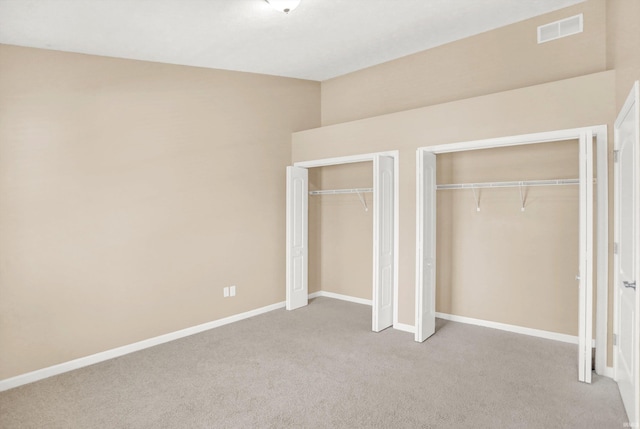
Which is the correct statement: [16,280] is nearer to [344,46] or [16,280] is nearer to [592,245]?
[344,46]

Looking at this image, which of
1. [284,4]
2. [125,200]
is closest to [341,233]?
[125,200]

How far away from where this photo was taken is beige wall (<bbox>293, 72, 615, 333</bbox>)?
3.24 meters

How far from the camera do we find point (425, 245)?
407 centimetres

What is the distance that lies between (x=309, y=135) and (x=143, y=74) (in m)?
2.22

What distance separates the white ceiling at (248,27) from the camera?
9.80 feet

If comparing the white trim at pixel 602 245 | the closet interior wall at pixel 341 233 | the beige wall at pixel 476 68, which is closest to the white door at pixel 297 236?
the closet interior wall at pixel 341 233

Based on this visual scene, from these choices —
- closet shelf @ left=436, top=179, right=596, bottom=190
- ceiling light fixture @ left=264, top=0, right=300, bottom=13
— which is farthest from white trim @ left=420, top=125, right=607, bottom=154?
ceiling light fixture @ left=264, top=0, right=300, bottom=13

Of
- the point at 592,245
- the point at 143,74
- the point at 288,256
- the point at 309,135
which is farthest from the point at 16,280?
the point at 592,245

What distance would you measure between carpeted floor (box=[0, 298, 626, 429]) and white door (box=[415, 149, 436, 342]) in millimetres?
255

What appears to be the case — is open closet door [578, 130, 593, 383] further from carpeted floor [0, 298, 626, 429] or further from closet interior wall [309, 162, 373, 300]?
closet interior wall [309, 162, 373, 300]

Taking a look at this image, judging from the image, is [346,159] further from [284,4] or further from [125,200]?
[125,200]

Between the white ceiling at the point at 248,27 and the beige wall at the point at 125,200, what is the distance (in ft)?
0.91

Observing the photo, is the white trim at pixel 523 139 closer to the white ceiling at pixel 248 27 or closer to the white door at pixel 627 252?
the white door at pixel 627 252

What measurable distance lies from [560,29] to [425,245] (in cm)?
264
